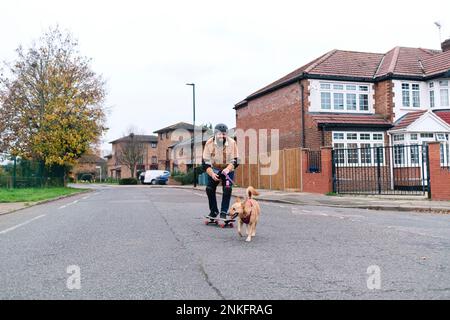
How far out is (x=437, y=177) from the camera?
51.2 ft

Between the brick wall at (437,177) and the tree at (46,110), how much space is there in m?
23.0

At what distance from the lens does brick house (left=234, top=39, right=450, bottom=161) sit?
24141 mm

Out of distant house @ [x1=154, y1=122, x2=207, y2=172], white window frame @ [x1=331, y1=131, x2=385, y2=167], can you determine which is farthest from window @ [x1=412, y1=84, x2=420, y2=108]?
distant house @ [x1=154, y1=122, x2=207, y2=172]

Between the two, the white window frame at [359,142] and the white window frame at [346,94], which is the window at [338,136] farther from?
the white window frame at [346,94]

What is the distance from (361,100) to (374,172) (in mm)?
5446

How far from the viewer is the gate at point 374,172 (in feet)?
65.3

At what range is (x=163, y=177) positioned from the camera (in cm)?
5044

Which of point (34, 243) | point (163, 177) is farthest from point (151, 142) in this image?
point (34, 243)

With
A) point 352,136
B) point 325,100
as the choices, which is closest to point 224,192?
point 352,136

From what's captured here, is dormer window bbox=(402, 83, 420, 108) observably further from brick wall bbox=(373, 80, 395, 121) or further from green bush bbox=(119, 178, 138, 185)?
green bush bbox=(119, 178, 138, 185)

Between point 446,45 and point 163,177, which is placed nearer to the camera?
point 446,45

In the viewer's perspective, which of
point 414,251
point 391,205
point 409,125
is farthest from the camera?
point 409,125
